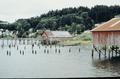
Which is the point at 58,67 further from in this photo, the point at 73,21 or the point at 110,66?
the point at 73,21

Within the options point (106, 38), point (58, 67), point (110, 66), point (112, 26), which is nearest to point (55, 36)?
point (106, 38)

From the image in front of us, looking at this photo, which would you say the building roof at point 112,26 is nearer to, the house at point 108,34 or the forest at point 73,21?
the house at point 108,34

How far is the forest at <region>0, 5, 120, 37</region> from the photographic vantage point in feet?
483

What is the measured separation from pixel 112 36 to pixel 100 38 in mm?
2341

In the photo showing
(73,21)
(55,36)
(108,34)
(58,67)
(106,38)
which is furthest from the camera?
(73,21)

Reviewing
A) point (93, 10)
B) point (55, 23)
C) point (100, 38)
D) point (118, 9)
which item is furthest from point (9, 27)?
point (100, 38)

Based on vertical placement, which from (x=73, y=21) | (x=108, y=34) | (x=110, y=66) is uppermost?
(x=73, y=21)

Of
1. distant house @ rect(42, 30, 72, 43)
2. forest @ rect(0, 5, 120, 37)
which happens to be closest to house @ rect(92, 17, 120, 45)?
distant house @ rect(42, 30, 72, 43)

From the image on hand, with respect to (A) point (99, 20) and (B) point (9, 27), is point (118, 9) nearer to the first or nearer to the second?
(A) point (99, 20)

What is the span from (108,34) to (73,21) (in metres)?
114

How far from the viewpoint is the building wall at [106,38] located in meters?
46.7

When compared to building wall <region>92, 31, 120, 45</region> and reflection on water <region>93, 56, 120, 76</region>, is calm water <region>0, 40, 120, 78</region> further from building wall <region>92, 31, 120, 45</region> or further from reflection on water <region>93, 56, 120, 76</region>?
building wall <region>92, 31, 120, 45</region>

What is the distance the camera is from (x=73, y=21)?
16150 centimetres

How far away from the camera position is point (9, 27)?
193 m
